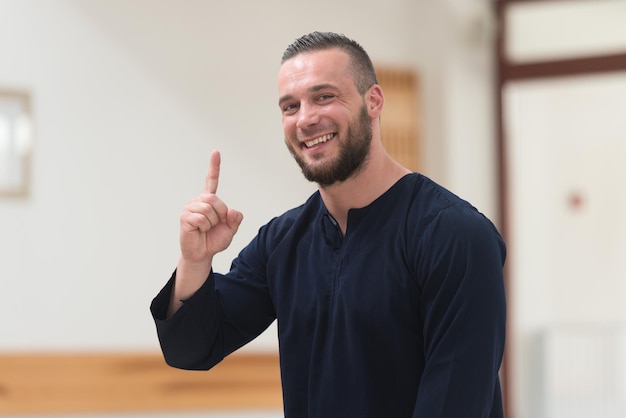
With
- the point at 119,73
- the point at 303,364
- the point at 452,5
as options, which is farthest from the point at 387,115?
the point at 303,364

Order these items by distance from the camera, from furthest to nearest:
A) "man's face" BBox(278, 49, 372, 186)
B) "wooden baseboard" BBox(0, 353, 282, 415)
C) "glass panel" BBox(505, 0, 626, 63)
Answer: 1. "glass panel" BBox(505, 0, 626, 63)
2. "wooden baseboard" BBox(0, 353, 282, 415)
3. "man's face" BBox(278, 49, 372, 186)

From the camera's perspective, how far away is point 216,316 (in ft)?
6.27

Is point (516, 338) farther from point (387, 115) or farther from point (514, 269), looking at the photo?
point (387, 115)

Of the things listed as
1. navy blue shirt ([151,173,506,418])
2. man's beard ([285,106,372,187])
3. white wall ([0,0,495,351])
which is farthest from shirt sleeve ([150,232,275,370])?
white wall ([0,0,495,351])

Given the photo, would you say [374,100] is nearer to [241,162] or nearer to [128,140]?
[128,140]

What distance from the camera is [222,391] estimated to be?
4527 mm

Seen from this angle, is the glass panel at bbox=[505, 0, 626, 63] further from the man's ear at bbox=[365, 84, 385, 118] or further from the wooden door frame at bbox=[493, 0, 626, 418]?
the man's ear at bbox=[365, 84, 385, 118]

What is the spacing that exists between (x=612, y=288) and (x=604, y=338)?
0.90ft

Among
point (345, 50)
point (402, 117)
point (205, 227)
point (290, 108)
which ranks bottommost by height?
point (205, 227)

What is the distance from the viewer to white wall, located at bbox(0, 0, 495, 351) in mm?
4172

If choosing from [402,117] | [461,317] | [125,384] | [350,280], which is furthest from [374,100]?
[402,117]

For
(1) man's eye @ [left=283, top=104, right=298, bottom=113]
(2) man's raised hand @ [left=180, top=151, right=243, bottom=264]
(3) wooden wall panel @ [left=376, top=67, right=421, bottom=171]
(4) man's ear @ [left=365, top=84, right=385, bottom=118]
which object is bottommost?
(2) man's raised hand @ [left=180, top=151, right=243, bottom=264]

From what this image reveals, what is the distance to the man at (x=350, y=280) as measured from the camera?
1602mm

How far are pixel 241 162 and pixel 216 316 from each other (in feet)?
9.26
